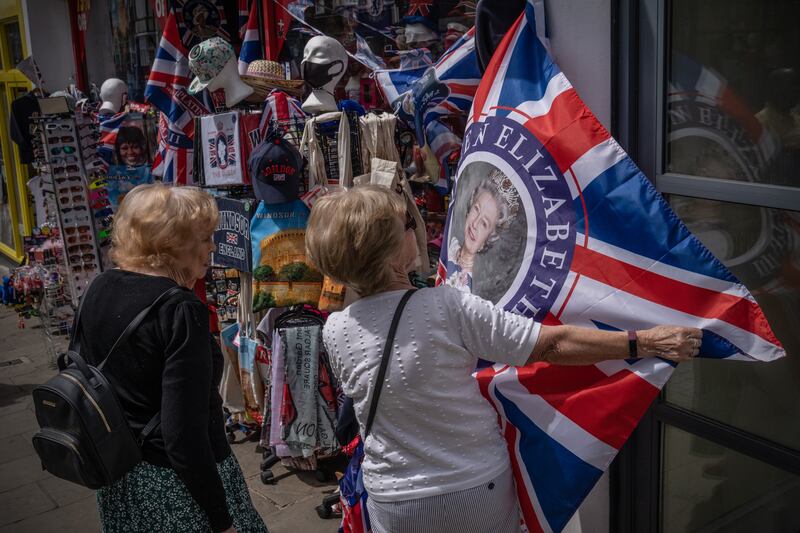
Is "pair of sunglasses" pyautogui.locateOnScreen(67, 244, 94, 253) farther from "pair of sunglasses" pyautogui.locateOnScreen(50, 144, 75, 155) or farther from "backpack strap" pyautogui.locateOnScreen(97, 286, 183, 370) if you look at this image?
"backpack strap" pyautogui.locateOnScreen(97, 286, 183, 370)

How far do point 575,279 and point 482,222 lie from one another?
392 millimetres

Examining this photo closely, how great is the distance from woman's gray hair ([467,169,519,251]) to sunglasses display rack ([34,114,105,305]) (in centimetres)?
484

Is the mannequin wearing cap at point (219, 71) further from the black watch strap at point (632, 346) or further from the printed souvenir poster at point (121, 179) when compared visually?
the black watch strap at point (632, 346)

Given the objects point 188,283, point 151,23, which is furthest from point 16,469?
point 151,23

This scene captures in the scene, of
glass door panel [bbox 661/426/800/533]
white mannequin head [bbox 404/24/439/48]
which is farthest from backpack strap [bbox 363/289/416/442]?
white mannequin head [bbox 404/24/439/48]

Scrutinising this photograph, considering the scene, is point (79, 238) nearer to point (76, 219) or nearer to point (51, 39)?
point (76, 219)

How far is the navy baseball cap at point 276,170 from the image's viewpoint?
385 centimetres

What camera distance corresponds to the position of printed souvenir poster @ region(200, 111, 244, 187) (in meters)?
4.35

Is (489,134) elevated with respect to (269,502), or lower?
elevated

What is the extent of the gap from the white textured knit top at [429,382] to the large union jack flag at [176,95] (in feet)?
11.0

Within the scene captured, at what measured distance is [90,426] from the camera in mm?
2023

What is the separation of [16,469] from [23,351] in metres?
2.79

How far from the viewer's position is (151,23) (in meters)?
8.48

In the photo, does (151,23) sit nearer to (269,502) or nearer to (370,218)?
(269,502)
